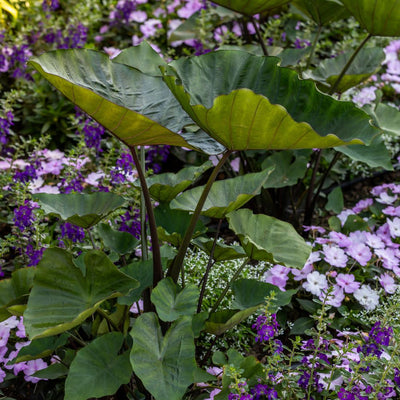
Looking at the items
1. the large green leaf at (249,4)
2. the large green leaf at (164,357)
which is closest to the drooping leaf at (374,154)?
the large green leaf at (249,4)

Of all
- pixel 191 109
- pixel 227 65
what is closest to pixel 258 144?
pixel 191 109

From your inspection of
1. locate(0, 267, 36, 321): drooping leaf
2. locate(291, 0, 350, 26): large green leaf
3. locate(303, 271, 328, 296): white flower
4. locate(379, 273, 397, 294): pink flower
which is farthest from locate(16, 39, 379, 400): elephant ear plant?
locate(291, 0, 350, 26): large green leaf

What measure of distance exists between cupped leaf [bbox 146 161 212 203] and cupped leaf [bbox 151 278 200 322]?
1.18 feet

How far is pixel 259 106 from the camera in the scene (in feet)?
3.84

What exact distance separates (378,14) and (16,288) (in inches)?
61.9

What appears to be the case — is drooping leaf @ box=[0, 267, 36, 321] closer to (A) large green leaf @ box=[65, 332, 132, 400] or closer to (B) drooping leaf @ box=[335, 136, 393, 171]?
(A) large green leaf @ box=[65, 332, 132, 400]

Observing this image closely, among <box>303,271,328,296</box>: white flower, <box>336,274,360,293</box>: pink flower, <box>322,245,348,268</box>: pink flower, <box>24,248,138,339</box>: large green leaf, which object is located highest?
<box>24,248,138,339</box>: large green leaf

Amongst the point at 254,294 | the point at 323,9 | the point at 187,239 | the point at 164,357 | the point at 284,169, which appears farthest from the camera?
the point at 284,169

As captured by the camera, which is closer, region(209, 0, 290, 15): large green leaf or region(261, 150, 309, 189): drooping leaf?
region(209, 0, 290, 15): large green leaf

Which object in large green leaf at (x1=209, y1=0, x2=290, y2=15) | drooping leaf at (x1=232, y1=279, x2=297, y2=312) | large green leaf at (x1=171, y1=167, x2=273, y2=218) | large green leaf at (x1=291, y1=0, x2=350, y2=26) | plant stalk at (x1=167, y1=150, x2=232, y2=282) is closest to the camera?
plant stalk at (x1=167, y1=150, x2=232, y2=282)

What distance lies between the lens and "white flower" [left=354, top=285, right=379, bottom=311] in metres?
1.89

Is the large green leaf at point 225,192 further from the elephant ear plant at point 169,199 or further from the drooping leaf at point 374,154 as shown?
the drooping leaf at point 374,154

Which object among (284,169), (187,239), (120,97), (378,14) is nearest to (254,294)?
(187,239)

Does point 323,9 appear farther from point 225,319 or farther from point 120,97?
point 225,319
